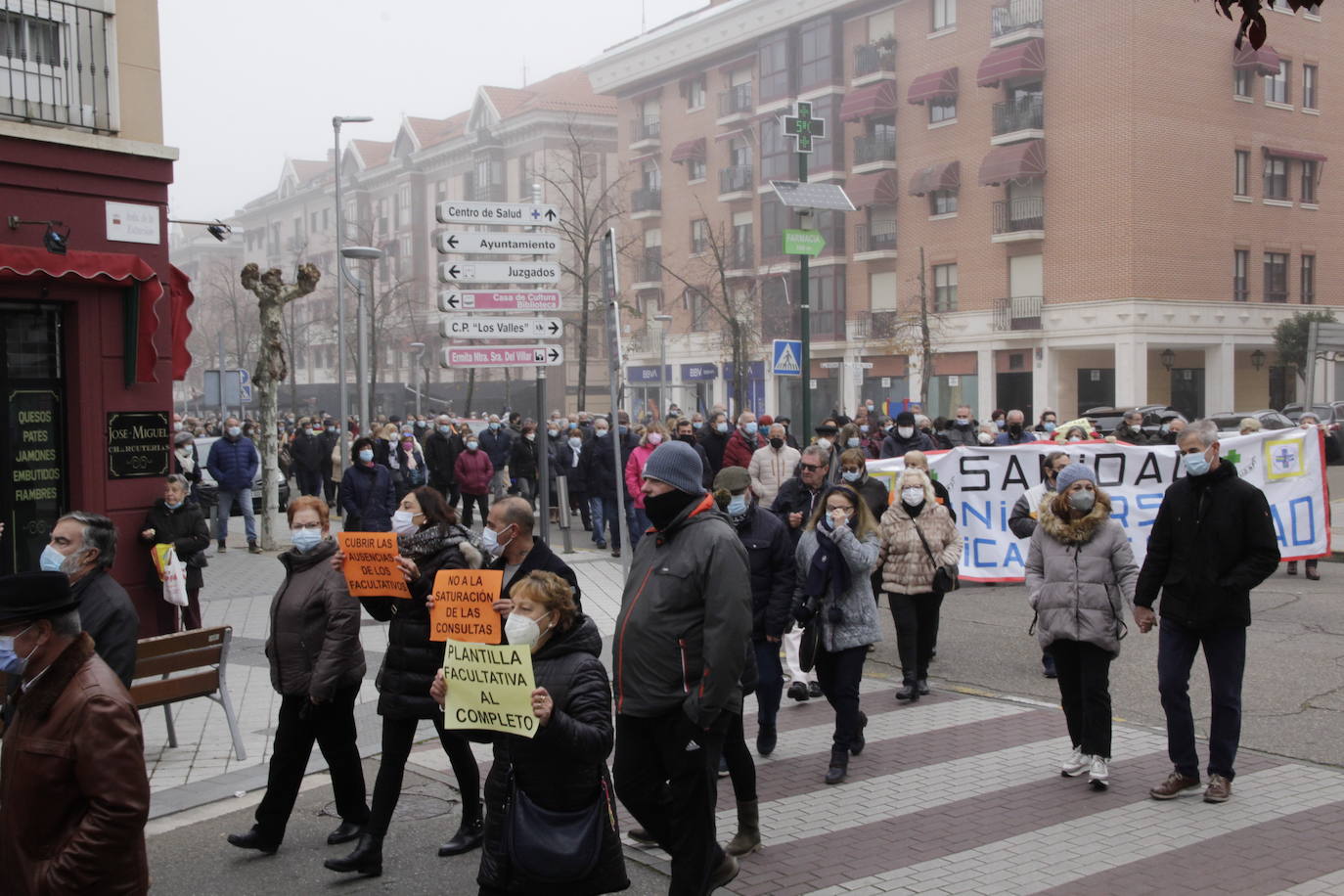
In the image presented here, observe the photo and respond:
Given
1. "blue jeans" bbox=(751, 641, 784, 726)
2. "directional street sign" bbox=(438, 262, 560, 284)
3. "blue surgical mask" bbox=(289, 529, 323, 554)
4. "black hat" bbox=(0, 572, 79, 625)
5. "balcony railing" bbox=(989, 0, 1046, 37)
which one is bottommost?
"blue jeans" bbox=(751, 641, 784, 726)

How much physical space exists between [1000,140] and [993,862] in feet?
133

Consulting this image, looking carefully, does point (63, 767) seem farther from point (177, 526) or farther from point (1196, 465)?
point (177, 526)

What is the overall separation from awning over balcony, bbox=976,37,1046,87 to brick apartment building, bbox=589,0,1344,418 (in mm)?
73

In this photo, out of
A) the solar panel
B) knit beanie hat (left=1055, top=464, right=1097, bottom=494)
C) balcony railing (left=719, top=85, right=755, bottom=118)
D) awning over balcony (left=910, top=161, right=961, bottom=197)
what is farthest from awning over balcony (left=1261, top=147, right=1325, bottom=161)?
knit beanie hat (left=1055, top=464, right=1097, bottom=494)

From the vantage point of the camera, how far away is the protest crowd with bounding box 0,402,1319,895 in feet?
11.5

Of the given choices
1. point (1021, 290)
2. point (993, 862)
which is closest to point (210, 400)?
point (993, 862)

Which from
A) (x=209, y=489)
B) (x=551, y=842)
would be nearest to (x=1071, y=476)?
(x=551, y=842)

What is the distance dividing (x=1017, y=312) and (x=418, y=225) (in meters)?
45.2

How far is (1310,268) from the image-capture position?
4522 cm

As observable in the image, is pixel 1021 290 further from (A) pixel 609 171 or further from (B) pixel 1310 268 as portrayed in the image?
(A) pixel 609 171

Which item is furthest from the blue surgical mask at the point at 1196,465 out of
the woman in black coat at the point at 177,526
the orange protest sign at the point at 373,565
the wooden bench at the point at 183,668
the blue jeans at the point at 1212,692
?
the woman in black coat at the point at 177,526

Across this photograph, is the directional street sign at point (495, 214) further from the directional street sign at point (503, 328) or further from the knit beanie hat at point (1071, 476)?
the knit beanie hat at point (1071, 476)

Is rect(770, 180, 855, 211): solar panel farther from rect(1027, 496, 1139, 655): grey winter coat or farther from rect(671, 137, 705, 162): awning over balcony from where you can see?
rect(671, 137, 705, 162): awning over balcony

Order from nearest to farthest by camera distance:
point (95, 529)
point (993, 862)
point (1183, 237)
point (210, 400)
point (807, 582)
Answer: point (95, 529) < point (993, 862) < point (807, 582) < point (210, 400) < point (1183, 237)
